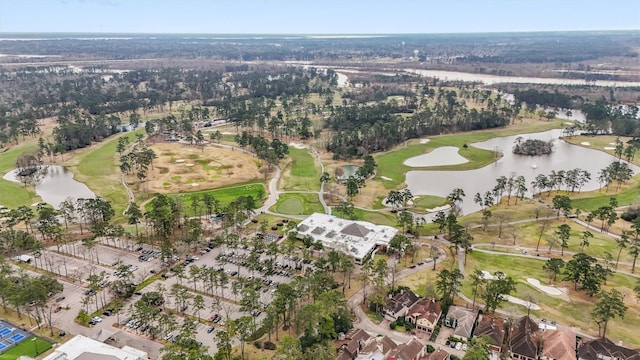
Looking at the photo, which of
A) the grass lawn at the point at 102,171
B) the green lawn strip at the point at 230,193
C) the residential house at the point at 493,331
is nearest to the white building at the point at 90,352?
the residential house at the point at 493,331

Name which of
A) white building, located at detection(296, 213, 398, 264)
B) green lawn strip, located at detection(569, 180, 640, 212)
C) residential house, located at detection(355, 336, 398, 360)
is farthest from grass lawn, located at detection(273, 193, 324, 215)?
green lawn strip, located at detection(569, 180, 640, 212)

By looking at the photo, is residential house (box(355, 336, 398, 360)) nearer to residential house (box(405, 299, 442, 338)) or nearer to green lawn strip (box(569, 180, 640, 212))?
residential house (box(405, 299, 442, 338))

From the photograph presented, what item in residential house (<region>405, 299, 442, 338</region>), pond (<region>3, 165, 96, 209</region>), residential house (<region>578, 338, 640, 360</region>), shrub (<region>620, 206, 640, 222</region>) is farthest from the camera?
pond (<region>3, 165, 96, 209</region>)

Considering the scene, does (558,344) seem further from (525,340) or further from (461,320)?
(461,320)

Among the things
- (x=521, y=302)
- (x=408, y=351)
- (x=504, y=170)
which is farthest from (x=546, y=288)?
(x=504, y=170)

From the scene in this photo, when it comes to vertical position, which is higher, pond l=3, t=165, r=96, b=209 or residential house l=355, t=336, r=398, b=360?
pond l=3, t=165, r=96, b=209

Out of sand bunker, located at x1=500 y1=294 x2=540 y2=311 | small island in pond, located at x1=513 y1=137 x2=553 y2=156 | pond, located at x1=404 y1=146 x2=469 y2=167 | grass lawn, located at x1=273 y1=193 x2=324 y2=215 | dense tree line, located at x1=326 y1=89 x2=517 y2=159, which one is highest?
dense tree line, located at x1=326 y1=89 x2=517 y2=159

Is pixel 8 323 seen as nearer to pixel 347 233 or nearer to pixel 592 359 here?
pixel 347 233
